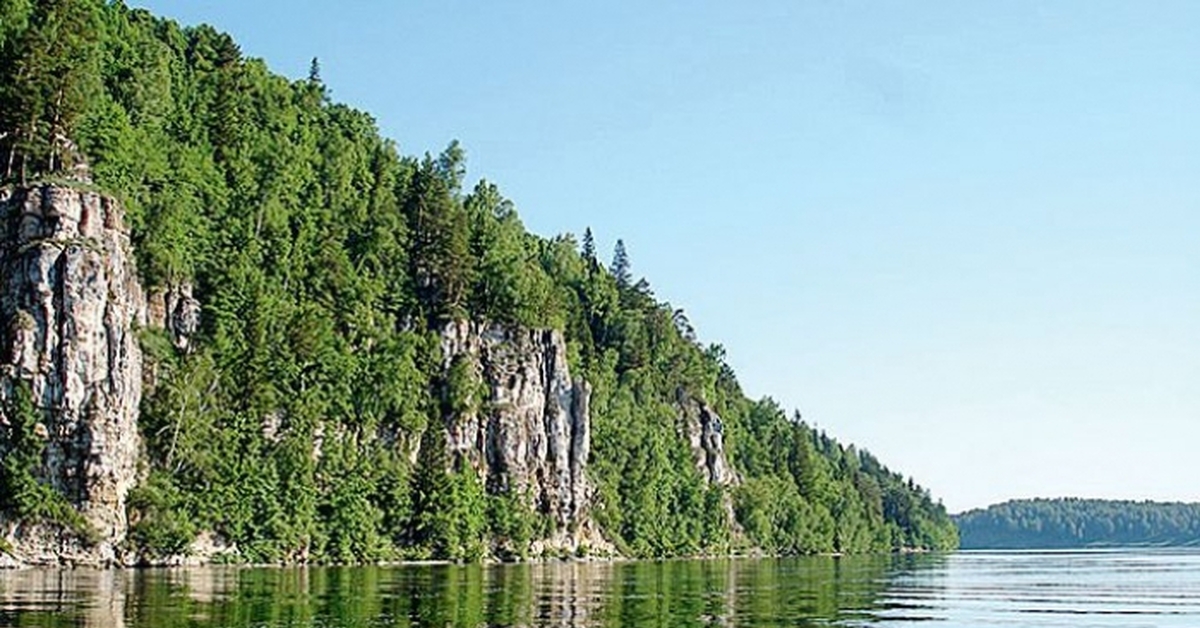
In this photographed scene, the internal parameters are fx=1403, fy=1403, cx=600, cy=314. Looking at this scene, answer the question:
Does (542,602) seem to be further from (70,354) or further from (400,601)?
(70,354)

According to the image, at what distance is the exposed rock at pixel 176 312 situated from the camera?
414ft

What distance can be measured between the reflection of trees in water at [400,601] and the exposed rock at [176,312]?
138ft

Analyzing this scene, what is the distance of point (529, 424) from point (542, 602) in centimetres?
11747

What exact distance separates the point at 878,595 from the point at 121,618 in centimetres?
4239

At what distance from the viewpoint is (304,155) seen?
169m

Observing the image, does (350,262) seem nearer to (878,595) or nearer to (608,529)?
(608,529)

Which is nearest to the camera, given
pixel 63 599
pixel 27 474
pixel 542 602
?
pixel 63 599

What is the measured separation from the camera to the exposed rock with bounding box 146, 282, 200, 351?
12630cm

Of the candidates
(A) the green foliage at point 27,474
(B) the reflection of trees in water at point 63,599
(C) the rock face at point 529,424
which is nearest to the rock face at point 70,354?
(A) the green foliage at point 27,474

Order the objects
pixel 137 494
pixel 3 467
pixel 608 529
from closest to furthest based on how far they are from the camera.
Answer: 1. pixel 3 467
2. pixel 137 494
3. pixel 608 529

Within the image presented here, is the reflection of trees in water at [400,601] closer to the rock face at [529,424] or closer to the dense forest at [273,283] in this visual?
the dense forest at [273,283]

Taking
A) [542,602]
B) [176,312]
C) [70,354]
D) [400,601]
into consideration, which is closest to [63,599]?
[400,601]

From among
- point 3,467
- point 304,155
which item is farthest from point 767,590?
point 304,155

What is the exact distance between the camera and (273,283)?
479 ft
